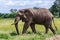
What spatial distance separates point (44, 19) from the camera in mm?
21062

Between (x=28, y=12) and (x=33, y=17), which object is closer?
(x=28, y=12)

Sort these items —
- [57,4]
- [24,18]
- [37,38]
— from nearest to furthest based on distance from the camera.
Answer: [37,38]
[24,18]
[57,4]

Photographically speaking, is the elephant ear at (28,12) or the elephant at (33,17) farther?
the elephant ear at (28,12)

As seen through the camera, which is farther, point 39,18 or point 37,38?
point 39,18

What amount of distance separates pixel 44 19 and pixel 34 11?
1.00 meters

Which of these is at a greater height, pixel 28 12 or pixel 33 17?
pixel 28 12

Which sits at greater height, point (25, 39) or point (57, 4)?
point (25, 39)

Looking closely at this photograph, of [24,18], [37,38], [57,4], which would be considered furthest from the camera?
[57,4]

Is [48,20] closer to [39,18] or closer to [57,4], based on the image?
[39,18]

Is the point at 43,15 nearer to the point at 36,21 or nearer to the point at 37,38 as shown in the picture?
the point at 36,21

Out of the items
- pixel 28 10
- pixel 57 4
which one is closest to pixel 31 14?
pixel 28 10

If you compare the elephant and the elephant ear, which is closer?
the elephant

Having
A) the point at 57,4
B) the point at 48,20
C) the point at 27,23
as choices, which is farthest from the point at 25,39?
the point at 57,4

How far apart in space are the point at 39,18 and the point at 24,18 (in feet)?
4.26
